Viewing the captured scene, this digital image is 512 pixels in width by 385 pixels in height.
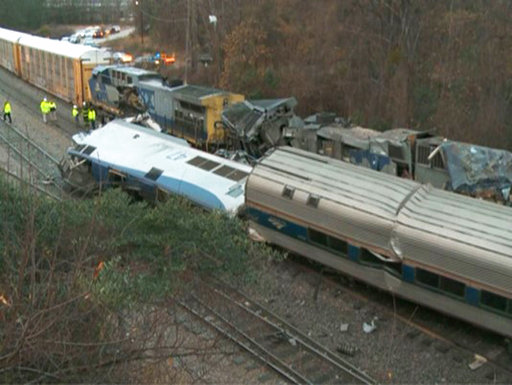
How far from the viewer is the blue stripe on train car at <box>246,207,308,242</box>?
13.4 metres

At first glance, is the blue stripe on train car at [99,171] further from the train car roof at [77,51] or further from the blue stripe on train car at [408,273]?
the train car roof at [77,51]

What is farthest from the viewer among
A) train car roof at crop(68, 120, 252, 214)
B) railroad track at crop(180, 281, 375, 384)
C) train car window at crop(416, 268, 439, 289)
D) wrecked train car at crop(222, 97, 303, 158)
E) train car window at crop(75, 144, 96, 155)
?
wrecked train car at crop(222, 97, 303, 158)

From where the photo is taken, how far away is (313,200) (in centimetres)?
1297

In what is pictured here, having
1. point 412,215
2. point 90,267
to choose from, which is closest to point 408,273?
point 412,215

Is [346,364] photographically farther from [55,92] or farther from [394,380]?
[55,92]

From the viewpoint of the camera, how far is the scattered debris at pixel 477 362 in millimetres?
10396

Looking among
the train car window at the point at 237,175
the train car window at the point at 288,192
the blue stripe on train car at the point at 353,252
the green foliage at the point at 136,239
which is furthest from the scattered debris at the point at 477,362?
the train car window at the point at 237,175

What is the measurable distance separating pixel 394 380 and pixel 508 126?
→ 1500 cm

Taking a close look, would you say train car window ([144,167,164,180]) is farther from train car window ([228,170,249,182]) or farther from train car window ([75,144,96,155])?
train car window ([75,144,96,155])

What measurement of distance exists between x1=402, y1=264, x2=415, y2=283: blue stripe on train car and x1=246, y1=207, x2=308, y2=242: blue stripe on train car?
2.43 meters

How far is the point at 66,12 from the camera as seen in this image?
8100cm

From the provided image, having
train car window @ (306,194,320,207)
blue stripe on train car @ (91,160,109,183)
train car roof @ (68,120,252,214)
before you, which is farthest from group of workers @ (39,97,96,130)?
train car window @ (306,194,320,207)

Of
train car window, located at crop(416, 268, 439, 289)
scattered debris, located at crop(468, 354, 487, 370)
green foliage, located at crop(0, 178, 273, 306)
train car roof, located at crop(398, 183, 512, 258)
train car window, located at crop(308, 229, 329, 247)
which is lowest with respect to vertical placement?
scattered debris, located at crop(468, 354, 487, 370)

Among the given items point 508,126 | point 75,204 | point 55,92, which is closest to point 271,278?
point 75,204
